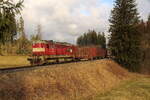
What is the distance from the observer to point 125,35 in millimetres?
48312

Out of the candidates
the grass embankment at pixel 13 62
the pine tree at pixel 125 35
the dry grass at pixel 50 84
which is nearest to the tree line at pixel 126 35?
the pine tree at pixel 125 35

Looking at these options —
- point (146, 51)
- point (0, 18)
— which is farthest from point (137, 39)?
point (0, 18)

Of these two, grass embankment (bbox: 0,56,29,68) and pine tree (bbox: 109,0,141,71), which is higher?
pine tree (bbox: 109,0,141,71)

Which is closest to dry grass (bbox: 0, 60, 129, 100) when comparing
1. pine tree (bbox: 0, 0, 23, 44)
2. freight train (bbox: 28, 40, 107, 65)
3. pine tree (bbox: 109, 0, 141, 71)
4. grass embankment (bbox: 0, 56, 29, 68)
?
pine tree (bbox: 0, 0, 23, 44)

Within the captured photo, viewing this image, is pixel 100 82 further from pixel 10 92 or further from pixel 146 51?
pixel 146 51

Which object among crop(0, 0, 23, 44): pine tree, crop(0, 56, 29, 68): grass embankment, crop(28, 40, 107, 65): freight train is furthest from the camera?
crop(0, 56, 29, 68): grass embankment

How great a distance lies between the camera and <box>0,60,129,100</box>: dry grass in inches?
584

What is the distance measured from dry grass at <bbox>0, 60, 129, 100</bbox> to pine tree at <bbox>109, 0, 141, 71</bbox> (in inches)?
882

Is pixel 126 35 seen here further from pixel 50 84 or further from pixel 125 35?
pixel 50 84

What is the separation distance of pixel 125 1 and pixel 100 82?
27.6 m

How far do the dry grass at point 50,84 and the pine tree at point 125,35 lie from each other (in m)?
Result: 22.4

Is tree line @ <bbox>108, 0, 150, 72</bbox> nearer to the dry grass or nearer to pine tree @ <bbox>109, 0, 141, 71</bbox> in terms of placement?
pine tree @ <bbox>109, 0, 141, 71</bbox>

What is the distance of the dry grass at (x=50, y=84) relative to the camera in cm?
1484

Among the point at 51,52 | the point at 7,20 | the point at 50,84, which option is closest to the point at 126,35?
the point at 51,52
